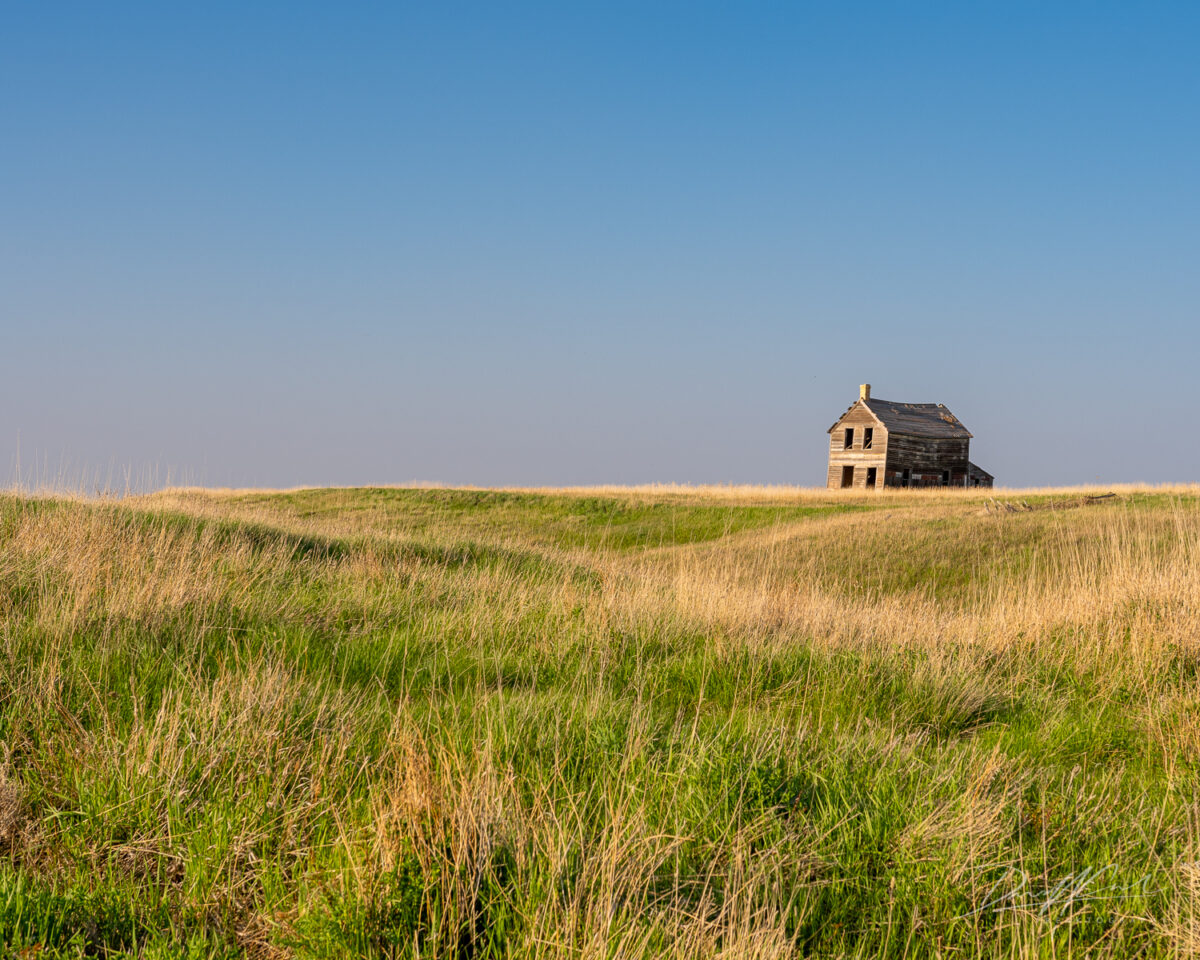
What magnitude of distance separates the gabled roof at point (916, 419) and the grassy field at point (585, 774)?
124ft

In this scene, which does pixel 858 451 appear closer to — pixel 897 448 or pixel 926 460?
pixel 897 448

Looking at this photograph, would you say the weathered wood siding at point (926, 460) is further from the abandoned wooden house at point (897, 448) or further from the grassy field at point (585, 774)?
the grassy field at point (585, 774)

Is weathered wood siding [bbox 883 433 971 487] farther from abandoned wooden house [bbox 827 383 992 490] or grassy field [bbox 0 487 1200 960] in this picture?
grassy field [bbox 0 487 1200 960]

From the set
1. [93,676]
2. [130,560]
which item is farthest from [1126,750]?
[130,560]

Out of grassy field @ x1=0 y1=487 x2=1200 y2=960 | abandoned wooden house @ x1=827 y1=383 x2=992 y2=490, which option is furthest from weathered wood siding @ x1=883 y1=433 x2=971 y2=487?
grassy field @ x1=0 y1=487 x2=1200 y2=960

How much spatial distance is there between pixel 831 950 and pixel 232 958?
188 centimetres

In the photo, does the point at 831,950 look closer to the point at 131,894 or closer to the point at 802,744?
the point at 802,744

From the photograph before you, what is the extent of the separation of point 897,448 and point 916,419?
3.50 m

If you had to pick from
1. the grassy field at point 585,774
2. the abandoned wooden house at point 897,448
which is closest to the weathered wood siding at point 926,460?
the abandoned wooden house at point 897,448

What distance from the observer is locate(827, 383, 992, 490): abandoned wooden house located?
43.8 m

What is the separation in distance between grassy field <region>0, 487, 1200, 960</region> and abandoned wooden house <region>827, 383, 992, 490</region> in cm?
3699

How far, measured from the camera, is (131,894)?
2.78 metres

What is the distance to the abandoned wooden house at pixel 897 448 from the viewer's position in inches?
1724

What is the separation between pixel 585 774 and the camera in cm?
358
